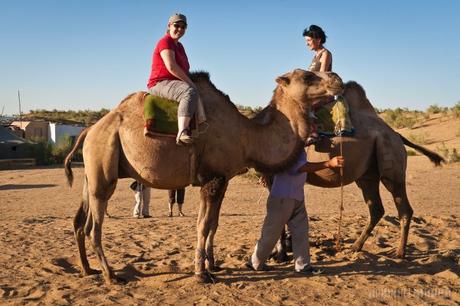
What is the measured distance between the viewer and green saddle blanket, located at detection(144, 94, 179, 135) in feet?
18.0

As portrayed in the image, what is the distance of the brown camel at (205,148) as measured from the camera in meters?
5.57

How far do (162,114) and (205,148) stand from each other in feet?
1.97

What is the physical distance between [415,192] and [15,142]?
2259cm

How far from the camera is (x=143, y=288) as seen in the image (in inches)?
221

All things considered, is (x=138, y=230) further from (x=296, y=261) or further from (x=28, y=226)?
(x=296, y=261)

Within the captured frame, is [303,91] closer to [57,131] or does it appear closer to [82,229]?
[82,229]

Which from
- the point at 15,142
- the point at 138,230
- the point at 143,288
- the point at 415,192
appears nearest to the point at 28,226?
the point at 138,230

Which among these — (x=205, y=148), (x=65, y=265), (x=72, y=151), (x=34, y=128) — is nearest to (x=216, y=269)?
(x=205, y=148)

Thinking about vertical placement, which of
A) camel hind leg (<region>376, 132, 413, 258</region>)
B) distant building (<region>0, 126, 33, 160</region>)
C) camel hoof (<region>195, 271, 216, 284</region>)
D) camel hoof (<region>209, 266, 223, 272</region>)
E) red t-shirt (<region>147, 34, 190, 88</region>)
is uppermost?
red t-shirt (<region>147, 34, 190, 88</region>)

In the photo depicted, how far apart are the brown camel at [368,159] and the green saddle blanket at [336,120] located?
0.13m

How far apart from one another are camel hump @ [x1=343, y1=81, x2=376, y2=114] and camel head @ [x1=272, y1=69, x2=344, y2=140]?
5.89ft

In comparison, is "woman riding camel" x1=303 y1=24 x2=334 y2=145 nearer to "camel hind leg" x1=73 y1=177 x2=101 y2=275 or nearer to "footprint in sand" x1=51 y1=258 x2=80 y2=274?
"camel hind leg" x1=73 y1=177 x2=101 y2=275

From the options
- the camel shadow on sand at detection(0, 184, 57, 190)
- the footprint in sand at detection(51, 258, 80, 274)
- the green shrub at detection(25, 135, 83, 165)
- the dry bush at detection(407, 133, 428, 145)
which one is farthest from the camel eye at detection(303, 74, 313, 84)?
the green shrub at detection(25, 135, 83, 165)

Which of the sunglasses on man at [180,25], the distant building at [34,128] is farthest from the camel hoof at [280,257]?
the distant building at [34,128]
